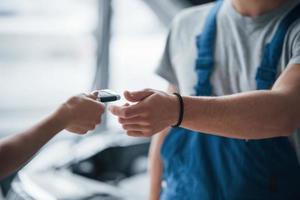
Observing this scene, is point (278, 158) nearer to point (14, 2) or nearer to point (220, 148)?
point (220, 148)

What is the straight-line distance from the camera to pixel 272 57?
3.07ft

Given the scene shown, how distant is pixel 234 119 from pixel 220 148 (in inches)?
6.6

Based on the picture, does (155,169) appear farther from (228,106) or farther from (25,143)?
(25,143)

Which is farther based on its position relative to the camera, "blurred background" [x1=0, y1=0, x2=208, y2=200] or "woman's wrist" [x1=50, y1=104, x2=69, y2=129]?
"blurred background" [x1=0, y1=0, x2=208, y2=200]

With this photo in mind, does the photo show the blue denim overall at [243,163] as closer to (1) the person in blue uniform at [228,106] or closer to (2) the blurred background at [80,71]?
(1) the person in blue uniform at [228,106]

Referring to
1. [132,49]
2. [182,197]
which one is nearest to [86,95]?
[182,197]

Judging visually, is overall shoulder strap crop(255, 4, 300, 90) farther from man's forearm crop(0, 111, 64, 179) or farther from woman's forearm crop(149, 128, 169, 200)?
man's forearm crop(0, 111, 64, 179)

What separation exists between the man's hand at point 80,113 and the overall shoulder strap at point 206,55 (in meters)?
0.31

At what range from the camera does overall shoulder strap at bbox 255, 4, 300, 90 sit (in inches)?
36.8

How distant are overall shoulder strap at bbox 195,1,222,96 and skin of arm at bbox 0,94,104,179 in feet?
1.00

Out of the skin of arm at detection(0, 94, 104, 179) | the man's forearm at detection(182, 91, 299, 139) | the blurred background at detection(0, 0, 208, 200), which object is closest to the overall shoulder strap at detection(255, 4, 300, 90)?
the man's forearm at detection(182, 91, 299, 139)

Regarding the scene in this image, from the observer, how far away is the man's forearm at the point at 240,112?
817 mm

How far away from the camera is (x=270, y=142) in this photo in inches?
37.1

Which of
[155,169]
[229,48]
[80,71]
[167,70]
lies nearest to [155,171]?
[155,169]
